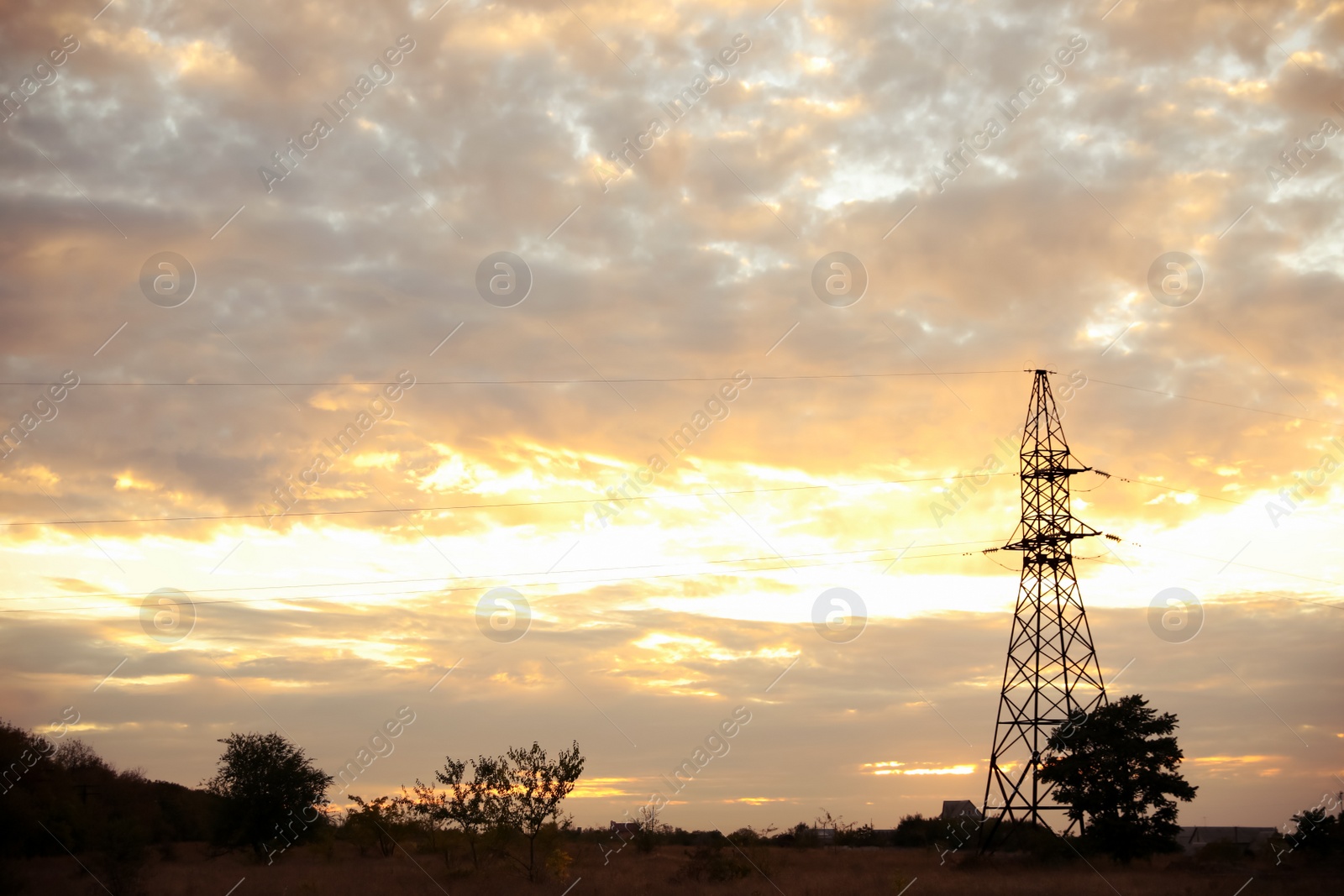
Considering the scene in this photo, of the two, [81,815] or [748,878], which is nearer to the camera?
[748,878]

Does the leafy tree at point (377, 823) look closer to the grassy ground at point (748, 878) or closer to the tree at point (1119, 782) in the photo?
the grassy ground at point (748, 878)

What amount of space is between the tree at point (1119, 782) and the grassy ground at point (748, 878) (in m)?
1.37

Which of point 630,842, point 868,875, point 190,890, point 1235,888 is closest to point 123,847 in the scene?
point 190,890

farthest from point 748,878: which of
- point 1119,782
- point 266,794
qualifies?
point 266,794

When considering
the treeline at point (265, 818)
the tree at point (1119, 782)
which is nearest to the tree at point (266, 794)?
the treeline at point (265, 818)

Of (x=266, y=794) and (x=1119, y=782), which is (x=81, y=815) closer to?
(x=266, y=794)

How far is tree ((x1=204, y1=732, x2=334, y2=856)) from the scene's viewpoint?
196 feet

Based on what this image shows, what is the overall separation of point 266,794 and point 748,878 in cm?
3351

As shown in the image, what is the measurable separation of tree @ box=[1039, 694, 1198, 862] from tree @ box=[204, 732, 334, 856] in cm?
4310

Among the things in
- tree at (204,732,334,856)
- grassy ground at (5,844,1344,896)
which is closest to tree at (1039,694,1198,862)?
grassy ground at (5,844,1344,896)

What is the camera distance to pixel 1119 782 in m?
44.9

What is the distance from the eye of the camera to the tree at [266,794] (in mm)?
59594

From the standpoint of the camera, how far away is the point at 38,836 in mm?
52469

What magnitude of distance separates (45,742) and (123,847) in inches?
1433
